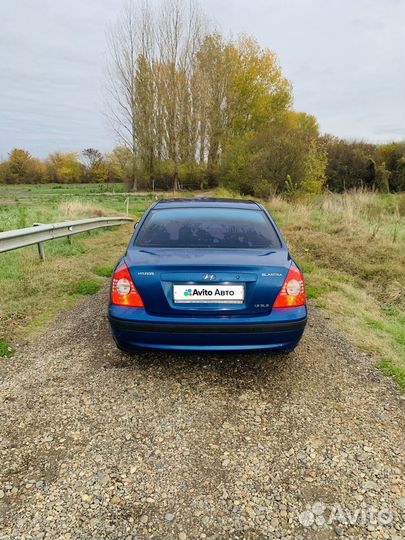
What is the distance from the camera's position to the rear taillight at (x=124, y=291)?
2941mm

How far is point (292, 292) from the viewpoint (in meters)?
3.01

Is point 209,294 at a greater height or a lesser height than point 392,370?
greater

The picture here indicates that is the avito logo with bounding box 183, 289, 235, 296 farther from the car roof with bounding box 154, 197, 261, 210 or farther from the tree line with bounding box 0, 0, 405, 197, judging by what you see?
the tree line with bounding box 0, 0, 405, 197

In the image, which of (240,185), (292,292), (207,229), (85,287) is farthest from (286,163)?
(292,292)

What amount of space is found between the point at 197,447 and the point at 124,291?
1295 mm

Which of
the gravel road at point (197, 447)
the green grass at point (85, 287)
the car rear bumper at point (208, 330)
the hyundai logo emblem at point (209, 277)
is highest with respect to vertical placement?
the hyundai logo emblem at point (209, 277)

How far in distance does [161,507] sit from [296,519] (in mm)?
695

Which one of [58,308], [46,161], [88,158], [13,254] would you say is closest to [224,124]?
[13,254]

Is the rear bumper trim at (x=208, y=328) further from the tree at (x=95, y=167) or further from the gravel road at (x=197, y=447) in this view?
the tree at (x=95, y=167)

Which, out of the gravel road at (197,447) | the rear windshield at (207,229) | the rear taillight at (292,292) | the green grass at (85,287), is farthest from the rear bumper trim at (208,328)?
the green grass at (85,287)

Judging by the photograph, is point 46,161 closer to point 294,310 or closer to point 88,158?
point 88,158

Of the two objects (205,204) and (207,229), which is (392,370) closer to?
(207,229)

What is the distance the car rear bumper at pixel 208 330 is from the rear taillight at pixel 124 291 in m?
0.05

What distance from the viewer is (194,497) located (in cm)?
199
